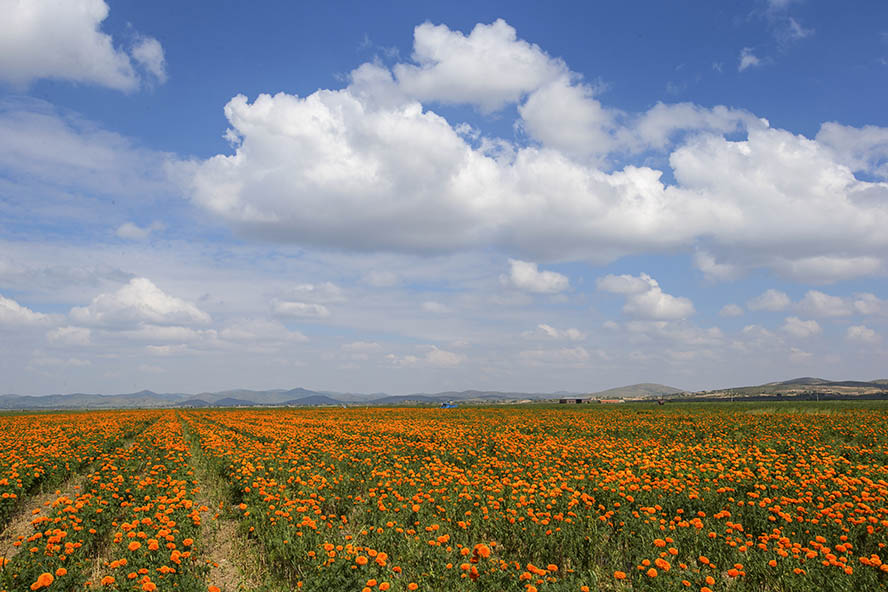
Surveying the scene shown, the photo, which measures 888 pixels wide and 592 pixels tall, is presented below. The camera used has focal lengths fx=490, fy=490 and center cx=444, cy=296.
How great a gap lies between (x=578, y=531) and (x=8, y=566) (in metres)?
7.43

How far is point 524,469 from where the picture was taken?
38.8ft

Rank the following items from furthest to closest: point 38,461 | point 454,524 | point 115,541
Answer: point 38,461 < point 454,524 < point 115,541

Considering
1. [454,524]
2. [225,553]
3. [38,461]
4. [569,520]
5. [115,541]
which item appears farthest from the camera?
[38,461]

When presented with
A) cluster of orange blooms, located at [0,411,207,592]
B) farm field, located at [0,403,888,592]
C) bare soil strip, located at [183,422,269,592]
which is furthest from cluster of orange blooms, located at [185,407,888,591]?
cluster of orange blooms, located at [0,411,207,592]

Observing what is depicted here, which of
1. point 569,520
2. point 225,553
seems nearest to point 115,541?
point 225,553

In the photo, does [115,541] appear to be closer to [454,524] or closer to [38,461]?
[454,524]

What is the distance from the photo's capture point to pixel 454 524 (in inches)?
332

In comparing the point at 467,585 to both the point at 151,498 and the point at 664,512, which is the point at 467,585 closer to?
the point at 664,512

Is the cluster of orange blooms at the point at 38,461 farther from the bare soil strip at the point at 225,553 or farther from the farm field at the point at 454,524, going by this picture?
the bare soil strip at the point at 225,553

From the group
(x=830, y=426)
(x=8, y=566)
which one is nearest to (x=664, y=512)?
(x=8, y=566)

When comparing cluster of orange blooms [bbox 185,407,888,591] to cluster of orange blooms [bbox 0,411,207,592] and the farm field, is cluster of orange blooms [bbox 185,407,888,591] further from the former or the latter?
cluster of orange blooms [bbox 0,411,207,592]

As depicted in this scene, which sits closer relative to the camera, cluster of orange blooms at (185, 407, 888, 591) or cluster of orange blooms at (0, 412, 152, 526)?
cluster of orange blooms at (185, 407, 888, 591)

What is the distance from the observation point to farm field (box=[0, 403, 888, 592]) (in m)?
5.77

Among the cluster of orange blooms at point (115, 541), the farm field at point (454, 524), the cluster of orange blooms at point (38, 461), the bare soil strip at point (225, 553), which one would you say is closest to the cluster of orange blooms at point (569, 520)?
the farm field at point (454, 524)
